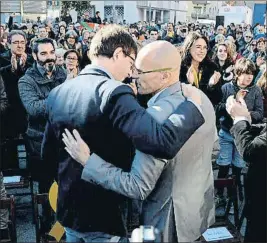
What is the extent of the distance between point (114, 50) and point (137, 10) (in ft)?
111

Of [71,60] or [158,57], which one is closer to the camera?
[158,57]

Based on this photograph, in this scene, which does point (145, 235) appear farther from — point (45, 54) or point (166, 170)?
point (45, 54)

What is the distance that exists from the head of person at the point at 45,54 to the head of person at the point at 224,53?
2.55m

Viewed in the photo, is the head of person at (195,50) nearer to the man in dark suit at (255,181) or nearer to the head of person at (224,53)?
the head of person at (224,53)

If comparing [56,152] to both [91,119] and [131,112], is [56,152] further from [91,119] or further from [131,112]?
[131,112]

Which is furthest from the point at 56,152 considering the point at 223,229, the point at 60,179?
the point at 223,229

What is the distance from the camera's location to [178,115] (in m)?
1.52

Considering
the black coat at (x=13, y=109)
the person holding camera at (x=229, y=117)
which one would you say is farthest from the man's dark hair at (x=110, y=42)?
the black coat at (x=13, y=109)

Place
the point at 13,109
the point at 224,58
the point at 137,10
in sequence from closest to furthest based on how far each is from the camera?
the point at 13,109, the point at 224,58, the point at 137,10

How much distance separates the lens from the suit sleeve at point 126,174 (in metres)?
1.57

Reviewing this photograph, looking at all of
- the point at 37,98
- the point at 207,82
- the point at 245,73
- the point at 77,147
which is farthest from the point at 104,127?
the point at 207,82

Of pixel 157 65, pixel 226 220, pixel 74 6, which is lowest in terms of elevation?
pixel 226 220

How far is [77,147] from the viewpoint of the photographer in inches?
63.2

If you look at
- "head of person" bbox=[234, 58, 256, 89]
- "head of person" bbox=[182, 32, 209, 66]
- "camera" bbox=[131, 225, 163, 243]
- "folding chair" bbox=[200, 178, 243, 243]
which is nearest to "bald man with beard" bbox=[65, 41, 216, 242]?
"camera" bbox=[131, 225, 163, 243]
